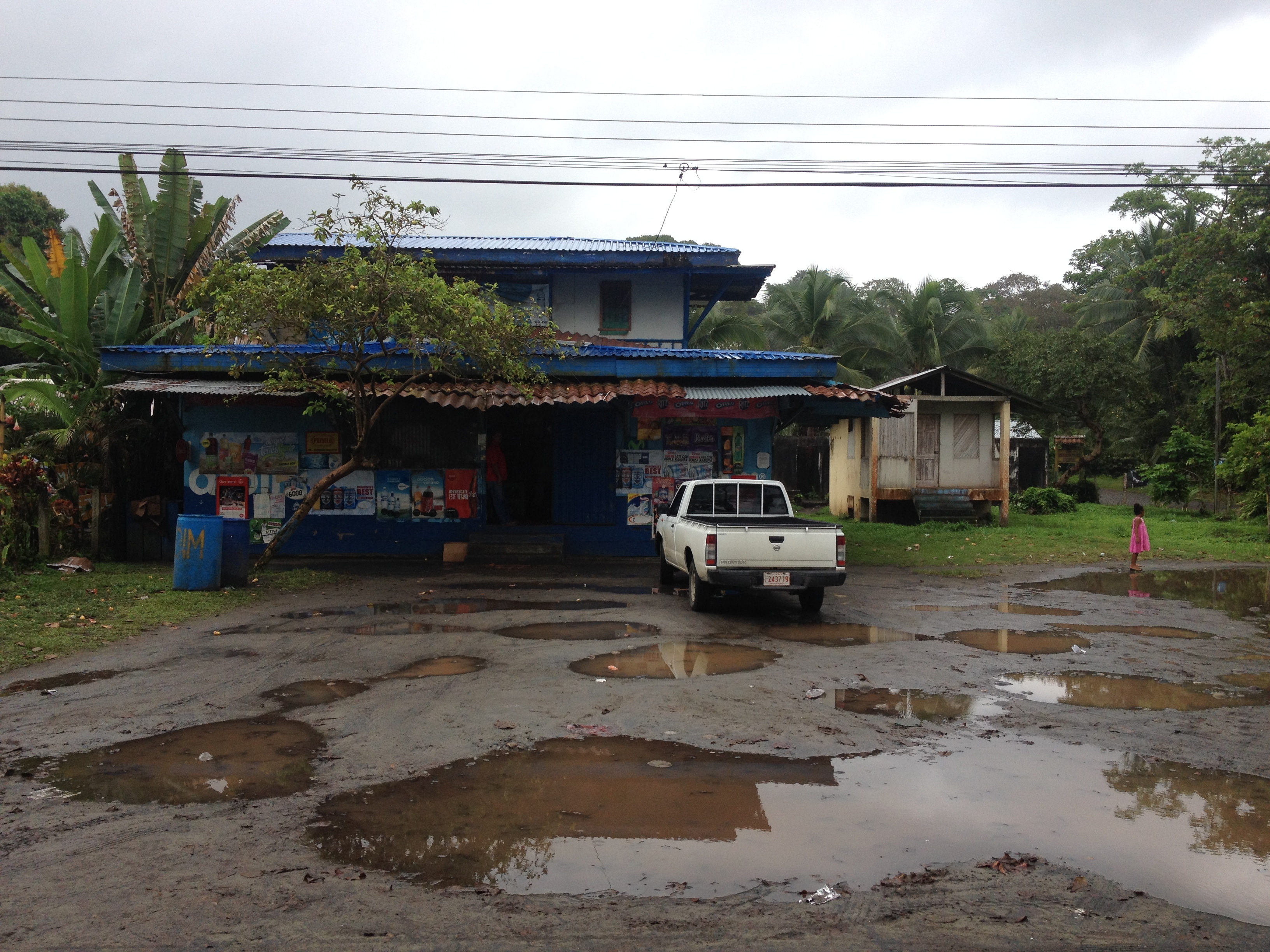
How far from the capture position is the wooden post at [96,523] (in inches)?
635

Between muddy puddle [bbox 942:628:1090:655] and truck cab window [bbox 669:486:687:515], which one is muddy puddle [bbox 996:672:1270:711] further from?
truck cab window [bbox 669:486:687:515]

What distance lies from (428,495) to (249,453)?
11.5 ft

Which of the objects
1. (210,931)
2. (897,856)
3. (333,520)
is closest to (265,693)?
(210,931)

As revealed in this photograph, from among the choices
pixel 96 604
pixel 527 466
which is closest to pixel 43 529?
pixel 96 604

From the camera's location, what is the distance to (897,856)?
4.49m

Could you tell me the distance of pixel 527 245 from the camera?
20.8 m

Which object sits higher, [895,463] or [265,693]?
[895,463]

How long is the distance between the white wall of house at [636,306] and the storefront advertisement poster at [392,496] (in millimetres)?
4895

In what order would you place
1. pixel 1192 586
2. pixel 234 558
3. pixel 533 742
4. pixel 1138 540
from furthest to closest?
1. pixel 1138 540
2. pixel 1192 586
3. pixel 234 558
4. pixel 533 742

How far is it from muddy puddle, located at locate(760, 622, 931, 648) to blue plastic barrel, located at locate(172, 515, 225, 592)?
769 centimetres

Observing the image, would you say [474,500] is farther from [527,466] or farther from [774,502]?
[774,502]

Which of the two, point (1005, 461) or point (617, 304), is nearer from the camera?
point (617, 304)

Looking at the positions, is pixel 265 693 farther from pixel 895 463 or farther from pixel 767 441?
pixel 895 463

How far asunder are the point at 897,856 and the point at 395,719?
12.3ft
